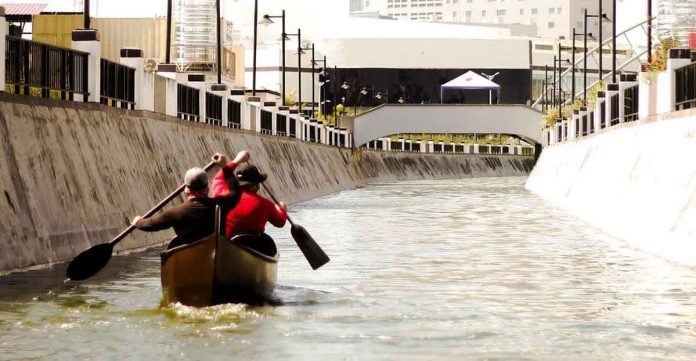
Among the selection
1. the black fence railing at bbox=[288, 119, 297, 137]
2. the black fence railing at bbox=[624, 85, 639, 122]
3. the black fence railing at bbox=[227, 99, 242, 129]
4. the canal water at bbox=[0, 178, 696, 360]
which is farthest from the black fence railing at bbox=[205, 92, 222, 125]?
the black fence railing at bbox=[288, 119, 297, 137]

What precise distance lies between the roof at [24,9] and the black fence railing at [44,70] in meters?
66.6

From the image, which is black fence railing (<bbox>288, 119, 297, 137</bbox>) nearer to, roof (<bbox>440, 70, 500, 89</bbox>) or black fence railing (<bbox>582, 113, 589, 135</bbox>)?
black fence railing (<bbox>582, 113, 589, 135</bbox>)

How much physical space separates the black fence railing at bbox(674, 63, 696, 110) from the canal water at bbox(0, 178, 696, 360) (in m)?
4.92

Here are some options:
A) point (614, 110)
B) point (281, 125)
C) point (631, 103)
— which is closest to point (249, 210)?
point (631, 103)

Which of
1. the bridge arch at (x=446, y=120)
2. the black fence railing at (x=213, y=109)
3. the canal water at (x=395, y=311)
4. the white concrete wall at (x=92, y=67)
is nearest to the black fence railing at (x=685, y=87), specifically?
the canal water at (x=395, y=311)

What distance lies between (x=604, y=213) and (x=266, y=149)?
A: 19.6 metres

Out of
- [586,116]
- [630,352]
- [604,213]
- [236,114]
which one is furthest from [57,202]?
[586,116]

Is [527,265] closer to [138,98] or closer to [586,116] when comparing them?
[138,98]

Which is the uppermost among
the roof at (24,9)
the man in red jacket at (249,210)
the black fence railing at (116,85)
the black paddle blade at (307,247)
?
the roof at (24,9)

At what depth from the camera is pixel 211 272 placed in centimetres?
1733

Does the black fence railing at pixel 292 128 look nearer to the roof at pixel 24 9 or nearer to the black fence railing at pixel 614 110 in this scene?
the black fence railing at pixel 614 110

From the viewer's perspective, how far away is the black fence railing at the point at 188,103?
41594 millimetres

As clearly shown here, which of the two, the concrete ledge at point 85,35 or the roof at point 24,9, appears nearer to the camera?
the concrete ledge at point 85,35

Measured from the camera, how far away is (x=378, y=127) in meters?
128
